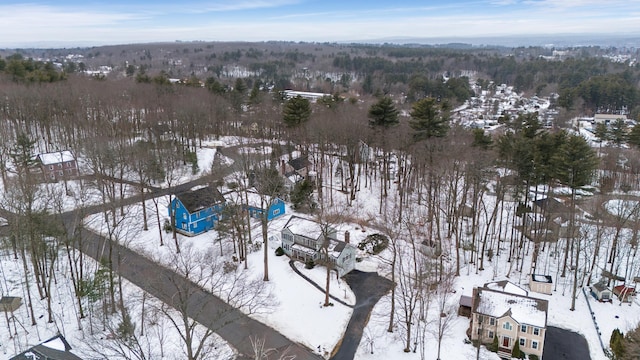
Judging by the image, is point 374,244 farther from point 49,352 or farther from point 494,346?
point 49,352

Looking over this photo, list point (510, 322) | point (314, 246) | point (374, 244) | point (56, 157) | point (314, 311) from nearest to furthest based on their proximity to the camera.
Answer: point (510, 322)
point (314, 311)
point (314, 246)
point (374, 244)
point (56, 157)

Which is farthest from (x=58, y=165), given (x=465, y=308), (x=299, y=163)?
(x=465, y=308)

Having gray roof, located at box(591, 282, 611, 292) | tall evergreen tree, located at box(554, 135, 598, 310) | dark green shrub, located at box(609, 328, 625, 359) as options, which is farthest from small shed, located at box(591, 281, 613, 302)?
dark green shrub, located at box(609, 328, 625, 359)

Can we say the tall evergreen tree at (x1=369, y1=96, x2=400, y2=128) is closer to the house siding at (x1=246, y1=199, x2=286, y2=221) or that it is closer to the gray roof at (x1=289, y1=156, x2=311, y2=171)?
the gray roof at (x1=289, y1=156, x2=311, y2=171)

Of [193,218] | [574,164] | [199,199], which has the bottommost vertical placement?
[193,218]

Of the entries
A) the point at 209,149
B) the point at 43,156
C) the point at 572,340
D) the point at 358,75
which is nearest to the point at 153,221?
the point at 43,156

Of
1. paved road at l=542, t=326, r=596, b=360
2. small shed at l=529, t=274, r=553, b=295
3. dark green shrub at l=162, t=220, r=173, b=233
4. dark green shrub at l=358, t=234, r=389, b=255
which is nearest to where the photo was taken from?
paved road at l=542, t=326, r=596, b=360

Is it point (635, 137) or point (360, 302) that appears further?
point (635, 137)
